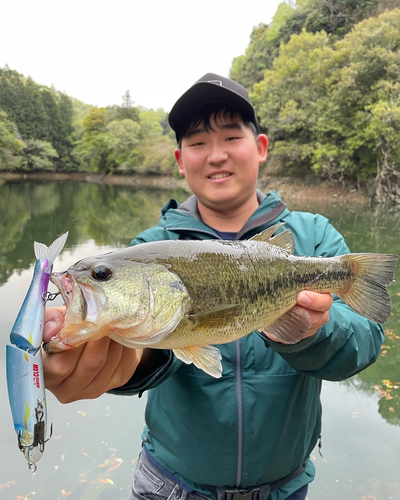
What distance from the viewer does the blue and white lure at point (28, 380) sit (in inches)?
43.5

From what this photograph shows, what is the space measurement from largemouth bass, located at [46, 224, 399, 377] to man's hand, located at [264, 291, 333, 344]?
4 centimetres

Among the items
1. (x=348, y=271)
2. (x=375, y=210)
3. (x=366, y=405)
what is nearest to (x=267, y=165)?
(x=375, y=210)

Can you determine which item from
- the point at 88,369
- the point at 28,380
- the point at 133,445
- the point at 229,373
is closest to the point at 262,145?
the point at 229,373

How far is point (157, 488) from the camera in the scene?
2.02 meters

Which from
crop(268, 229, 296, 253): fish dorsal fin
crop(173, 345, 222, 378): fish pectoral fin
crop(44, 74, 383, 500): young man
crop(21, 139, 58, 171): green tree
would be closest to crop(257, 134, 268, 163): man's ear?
crop(44, 74, 383, 500): young man

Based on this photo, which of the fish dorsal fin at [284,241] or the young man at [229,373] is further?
the fish dorsal fin at [284,241]

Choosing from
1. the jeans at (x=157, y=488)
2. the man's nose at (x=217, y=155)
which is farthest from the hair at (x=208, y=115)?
the jeans at (x=157, y=488)

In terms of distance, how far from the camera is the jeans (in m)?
1.98

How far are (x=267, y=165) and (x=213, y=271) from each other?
112 ft

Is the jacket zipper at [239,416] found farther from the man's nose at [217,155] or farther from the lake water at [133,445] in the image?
the lake water at [133,445]

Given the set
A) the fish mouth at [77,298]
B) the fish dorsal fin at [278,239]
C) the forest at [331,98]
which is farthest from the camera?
the forest at [331,98]

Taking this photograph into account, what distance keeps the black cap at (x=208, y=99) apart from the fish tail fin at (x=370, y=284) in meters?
1.22

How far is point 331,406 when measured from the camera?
4250 millimetres

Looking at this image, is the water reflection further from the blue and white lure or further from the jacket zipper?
the blue and white lure
